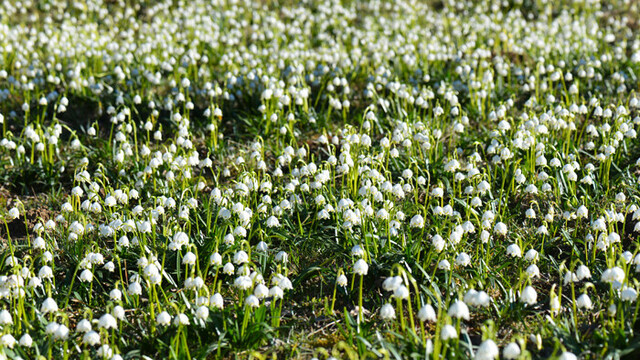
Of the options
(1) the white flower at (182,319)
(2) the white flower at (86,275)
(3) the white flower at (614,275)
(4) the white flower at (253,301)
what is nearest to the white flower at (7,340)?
(2) the white flower at (86,275)

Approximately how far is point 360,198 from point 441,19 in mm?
5082

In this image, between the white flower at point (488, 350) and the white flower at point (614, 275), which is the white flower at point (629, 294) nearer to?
the white flower at point (614, 275)

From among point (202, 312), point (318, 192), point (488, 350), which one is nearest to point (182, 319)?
point (202, 312)

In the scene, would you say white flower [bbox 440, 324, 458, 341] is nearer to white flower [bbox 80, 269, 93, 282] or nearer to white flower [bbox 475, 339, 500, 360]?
white flower [bbox 475, 339, 500, 360]

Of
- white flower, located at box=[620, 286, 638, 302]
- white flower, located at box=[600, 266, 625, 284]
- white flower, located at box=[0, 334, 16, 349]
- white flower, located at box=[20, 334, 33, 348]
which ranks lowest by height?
white flower, located at box=[20, 334, 33, 348]

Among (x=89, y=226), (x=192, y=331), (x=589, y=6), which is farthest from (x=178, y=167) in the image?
(x=589, y=6)

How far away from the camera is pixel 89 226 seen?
13.5ft

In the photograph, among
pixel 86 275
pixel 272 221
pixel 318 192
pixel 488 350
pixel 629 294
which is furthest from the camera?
pixel 318 192

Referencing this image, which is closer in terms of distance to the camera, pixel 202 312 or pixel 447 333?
pixel 447 333

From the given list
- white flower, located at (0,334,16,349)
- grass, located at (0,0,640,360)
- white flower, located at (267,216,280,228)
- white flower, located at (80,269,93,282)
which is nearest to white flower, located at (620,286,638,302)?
grass, located at (0,0,640,360)

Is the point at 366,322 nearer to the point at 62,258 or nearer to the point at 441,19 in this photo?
the point at 62,258

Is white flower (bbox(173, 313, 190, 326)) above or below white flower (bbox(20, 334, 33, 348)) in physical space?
above

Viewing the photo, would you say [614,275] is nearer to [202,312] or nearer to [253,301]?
[253,301]

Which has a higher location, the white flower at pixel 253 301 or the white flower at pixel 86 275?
the white flower at pixel 253 301
